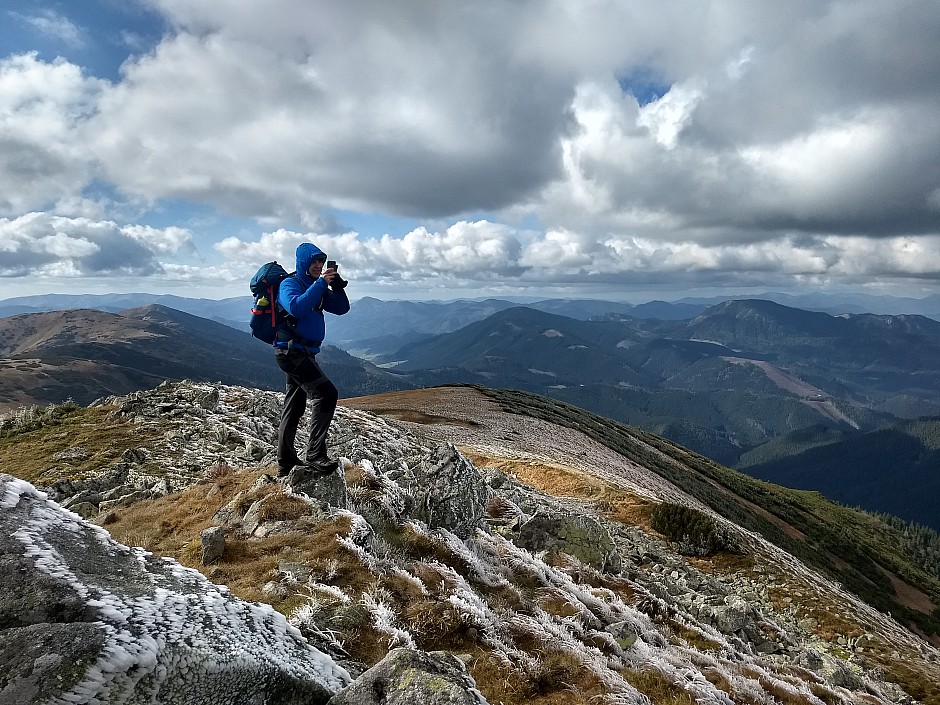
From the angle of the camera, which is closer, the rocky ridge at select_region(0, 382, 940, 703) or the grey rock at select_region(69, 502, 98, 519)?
the rocky ridge at select_region(0, 382, 940, 703)

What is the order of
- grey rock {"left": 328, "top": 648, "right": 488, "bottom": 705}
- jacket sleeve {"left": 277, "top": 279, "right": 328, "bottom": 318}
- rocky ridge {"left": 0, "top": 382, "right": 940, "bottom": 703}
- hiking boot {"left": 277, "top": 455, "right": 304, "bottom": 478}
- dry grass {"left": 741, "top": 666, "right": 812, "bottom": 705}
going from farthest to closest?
hiking boot {"left": 277, "top": 455, "right": 304, "bottom": 478}, jacket sleeve {"left": 277, "top": 279, "right": 328, "bottom": 318}, dry grass {"left": 741, "top": 666, "right": 812, "bottom": 705}, rocky ridge {"left": 0, "top": 382, "right": 940, "bottom": 703}, grey rock {"left": 328, "top": 648, "right": 488, "bottom": 705}

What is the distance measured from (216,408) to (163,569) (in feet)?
70.5

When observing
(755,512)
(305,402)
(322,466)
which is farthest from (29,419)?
(755,512)

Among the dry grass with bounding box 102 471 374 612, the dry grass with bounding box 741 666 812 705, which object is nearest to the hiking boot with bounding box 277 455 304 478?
the dry grass with bounding box 102 471 374 612

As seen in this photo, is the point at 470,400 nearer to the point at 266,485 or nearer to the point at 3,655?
the point at 266,485

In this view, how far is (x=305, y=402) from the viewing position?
1249 cm

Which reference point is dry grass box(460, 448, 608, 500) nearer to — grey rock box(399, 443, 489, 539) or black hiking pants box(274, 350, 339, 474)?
grey rock box(399, 443, 489, 539)

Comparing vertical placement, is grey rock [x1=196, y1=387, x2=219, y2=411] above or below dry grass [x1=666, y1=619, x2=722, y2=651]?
above

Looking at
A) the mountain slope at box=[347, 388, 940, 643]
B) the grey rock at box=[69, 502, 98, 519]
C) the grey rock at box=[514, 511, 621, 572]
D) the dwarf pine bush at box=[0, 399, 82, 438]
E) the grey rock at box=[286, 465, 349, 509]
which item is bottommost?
the mountain slope at box=[347, 388, 940, 643]

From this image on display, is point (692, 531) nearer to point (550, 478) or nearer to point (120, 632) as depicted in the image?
point (550, 478)

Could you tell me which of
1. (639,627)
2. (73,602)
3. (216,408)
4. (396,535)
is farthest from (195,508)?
(216,408)

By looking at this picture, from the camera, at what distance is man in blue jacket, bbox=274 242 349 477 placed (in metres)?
11.1

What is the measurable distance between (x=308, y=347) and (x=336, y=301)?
4.56 feet

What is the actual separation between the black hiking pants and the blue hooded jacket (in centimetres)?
41
